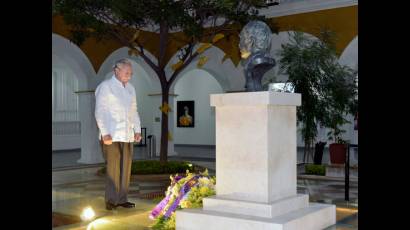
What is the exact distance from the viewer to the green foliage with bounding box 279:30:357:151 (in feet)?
34.6

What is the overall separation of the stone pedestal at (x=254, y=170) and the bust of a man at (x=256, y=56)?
13.1 inches

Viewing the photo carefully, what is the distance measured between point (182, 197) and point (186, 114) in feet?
58.8

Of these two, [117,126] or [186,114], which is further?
[186,114]

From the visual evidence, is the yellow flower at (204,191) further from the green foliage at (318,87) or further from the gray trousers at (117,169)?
the green foliage at (318,87)

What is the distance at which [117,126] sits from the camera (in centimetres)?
595

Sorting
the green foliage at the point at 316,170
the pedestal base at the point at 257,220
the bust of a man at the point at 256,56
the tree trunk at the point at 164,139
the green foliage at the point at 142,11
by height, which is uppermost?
the green foliage at the point at 142,11

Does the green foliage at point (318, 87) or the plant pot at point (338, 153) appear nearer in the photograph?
the plant pot at point (338, 153)

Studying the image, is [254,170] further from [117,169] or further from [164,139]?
[164,139]

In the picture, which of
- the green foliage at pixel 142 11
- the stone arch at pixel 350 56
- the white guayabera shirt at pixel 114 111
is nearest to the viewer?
the white guayabera shirt at pixel 114 111

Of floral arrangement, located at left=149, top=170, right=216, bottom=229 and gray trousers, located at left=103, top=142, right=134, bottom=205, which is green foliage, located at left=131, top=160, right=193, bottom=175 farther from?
floral arrangement, located at left=149, top=170, right=216, bottom=229

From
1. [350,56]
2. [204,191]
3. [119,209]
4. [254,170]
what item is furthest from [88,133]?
[254,170]

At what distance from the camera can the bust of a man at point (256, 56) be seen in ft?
15.9

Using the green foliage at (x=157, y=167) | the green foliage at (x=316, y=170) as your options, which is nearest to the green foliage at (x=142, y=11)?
the green foliage at (x=157, y=167)
